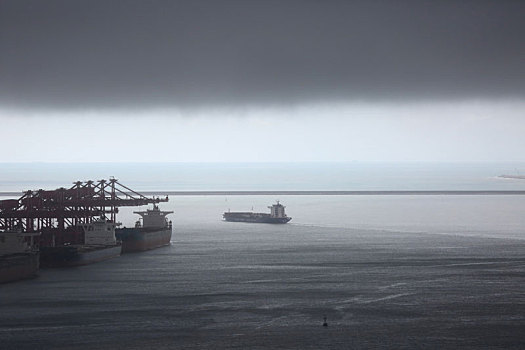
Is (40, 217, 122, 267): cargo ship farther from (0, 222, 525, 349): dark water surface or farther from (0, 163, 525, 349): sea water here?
(0, 222, 525, 349): dark water surface

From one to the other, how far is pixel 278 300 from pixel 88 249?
42513 millimetres

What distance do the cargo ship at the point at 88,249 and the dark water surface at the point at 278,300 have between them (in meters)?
2.04

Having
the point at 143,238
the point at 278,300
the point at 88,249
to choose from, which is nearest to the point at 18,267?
the point at 88,249

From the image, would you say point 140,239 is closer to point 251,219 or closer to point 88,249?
point 88,249

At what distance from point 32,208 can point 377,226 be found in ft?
228

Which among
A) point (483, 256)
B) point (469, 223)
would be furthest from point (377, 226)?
point (483, 256)

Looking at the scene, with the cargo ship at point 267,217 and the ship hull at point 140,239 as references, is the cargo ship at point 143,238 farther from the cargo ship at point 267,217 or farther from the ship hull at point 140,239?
the cargo ship at point 267,217

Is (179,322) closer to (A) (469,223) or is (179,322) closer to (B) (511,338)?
(B) (511,338)

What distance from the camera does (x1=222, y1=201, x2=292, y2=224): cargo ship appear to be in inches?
7395

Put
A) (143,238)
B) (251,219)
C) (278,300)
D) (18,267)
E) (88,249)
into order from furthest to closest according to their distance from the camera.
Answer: (251,219) → (143,238) → (88,249) → (18,267) → (278,300)

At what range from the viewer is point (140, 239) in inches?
5098

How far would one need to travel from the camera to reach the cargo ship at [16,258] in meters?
90.4

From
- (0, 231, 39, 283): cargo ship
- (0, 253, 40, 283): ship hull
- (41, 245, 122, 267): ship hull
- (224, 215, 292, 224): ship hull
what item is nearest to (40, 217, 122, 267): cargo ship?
(41, 245, 122, 267): ship hull

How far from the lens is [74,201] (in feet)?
422
